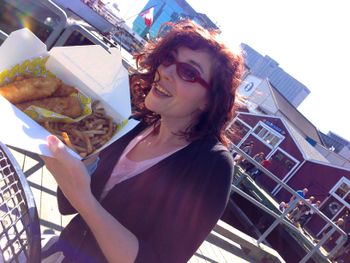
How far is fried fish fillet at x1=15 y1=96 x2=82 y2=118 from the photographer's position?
1782 mm

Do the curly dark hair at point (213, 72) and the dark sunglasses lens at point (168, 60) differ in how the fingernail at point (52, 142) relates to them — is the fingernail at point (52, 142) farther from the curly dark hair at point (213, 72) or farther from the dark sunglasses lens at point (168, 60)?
the dark sunglasses lens at point (168, 60)

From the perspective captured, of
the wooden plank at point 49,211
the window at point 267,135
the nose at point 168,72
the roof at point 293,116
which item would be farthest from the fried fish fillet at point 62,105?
the roof at point 293,116

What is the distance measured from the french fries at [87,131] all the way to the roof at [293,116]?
116 ft

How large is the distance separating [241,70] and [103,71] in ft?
2.63

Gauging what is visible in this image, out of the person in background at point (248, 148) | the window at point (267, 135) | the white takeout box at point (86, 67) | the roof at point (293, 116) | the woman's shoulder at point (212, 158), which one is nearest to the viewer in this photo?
the woman's shoulder at point (212, 158)

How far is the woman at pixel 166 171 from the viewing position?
1.34 metres

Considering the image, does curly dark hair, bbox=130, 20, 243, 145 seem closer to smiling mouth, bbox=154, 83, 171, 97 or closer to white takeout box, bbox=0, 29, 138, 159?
smiling mouth, bbox=154, 83, 171, 97

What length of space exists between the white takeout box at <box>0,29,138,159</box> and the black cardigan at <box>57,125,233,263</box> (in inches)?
13.3

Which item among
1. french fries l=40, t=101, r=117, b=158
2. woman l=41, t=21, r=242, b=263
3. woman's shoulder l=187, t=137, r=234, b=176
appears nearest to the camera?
woman l=41, t=21, r=242, b=263

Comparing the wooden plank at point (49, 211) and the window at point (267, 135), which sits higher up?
the window at point (267, 135)

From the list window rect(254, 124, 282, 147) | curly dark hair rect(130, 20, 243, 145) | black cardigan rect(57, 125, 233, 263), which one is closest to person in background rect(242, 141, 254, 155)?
window rect(254, 124, 282, 147)

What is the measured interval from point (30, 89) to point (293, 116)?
134 ft

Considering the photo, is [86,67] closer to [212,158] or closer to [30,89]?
[30,89]

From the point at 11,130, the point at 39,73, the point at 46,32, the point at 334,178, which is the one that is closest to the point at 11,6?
the point at 46,32
